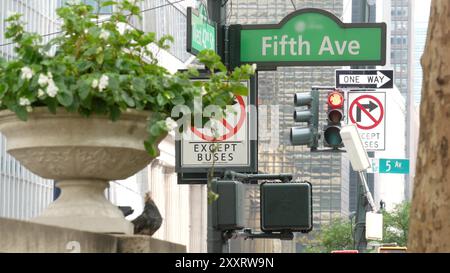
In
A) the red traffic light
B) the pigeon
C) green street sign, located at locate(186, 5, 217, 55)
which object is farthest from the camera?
the red traffic light

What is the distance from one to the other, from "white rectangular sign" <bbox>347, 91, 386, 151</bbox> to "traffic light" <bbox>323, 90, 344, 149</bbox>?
15.4ft

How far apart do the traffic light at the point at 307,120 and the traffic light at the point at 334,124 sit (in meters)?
0.20

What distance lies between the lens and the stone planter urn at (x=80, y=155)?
8.32 meters

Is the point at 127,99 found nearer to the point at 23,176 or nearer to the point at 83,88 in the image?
the point at 83,88

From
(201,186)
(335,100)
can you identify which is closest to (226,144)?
(335,100)

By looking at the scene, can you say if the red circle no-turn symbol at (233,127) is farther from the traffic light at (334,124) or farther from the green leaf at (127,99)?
the traffic light at (334,124)

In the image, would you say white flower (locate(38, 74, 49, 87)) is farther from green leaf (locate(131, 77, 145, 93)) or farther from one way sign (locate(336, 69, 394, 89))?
one way sign (locate(336, 69, 394, 89))

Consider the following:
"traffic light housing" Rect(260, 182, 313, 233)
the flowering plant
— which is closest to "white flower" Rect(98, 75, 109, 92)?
the flowering plant

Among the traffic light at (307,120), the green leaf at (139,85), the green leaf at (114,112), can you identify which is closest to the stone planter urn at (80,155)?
the green leaf at (114,112)

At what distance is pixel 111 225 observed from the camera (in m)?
8.58

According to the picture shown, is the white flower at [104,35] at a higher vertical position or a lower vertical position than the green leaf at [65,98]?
higher

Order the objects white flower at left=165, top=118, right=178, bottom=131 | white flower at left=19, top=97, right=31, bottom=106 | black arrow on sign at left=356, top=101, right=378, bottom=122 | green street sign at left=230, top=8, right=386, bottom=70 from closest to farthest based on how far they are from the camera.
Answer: white flower at left=19, top=97, right=31, bottom=106 < white flower at left=165, top=118, right=178, bottom=131 < green street sign at left=230, top=8, right=386, bottom=70 < black arrow on sign at left=356, top=101, right=378, bottom=122

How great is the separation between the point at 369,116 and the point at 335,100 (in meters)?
5.11

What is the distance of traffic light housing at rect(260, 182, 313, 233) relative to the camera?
12.4 m
